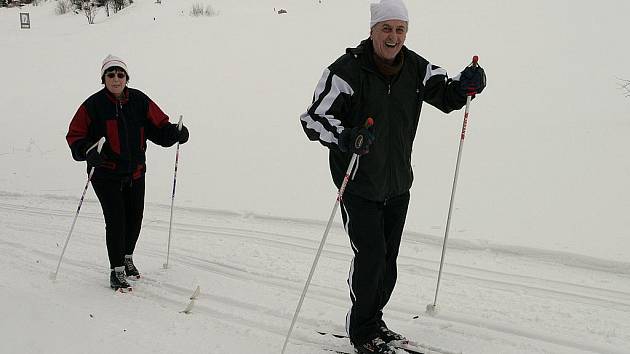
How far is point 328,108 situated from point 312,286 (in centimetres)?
210

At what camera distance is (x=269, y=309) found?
13.8 feet

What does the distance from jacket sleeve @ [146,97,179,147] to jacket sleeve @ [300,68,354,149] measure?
2025 millimetres

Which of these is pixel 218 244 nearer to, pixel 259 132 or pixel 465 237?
pixel 465 237

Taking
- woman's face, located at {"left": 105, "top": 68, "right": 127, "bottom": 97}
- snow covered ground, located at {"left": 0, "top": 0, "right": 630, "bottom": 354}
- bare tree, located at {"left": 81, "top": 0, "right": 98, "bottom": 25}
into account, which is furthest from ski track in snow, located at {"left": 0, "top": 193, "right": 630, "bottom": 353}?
bare tree, located at {"left": 81, "top": 0, "right": 98, "bottom": 25}

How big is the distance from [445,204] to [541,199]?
1086 mm

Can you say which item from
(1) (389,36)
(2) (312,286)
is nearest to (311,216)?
(2) (312,286)

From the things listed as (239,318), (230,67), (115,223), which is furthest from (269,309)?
(230,67)

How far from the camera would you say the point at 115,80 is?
4.30 m

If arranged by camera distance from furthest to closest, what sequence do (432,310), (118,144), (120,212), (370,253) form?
(120,212) < (118,144) < (432,310) < (370,253)

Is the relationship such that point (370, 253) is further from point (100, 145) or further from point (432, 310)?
point (100, 145)

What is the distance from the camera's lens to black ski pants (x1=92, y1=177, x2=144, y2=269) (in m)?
4.45

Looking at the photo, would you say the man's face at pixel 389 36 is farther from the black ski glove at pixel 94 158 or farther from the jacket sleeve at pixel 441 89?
the black ski glove at pixel 94 158

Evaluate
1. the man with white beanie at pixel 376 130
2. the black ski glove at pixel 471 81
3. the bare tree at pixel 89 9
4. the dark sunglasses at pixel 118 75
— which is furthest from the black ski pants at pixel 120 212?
the bare tree at pixel 89 9

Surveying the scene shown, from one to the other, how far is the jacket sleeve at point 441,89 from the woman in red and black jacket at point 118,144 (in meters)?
2.31
